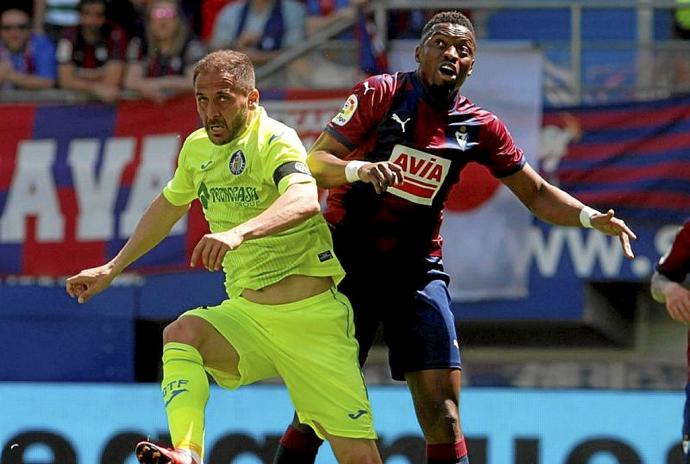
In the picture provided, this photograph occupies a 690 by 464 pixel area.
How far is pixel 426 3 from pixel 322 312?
5172 mm

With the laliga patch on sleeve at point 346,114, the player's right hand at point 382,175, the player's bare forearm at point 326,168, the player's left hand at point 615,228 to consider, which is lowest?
the player's left hand at point 615,228

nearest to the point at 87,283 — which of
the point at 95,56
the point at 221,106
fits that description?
the point at 221,106

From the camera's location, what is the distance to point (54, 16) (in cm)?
1222

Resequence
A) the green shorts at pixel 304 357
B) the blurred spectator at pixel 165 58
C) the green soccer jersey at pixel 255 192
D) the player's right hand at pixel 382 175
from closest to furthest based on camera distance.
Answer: the player's right hand at pixel 382 175, the green soccer jersey at pixel 255 192, the green shorts at pixel 304 357, the blurred spectator at pixel 165 58

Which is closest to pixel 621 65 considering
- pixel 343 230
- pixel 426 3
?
pixel 426 3

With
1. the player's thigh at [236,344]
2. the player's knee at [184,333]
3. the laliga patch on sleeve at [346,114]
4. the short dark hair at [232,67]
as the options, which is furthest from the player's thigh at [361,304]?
the short dark hair at [232,67]

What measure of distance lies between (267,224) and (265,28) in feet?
19.0

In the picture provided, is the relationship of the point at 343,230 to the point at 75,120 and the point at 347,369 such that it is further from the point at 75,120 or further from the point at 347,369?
the point at 75,120

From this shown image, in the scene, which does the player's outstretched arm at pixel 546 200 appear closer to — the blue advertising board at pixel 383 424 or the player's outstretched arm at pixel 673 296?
the player's outstretched arm at pixel 673 296

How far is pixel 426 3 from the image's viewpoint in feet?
36.4

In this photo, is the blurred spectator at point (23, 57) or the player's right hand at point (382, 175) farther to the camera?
the blurred spectator at point (23, 57)

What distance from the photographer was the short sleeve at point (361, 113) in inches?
256

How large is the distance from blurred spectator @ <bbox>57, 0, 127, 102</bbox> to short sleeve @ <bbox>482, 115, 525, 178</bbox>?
5.17m

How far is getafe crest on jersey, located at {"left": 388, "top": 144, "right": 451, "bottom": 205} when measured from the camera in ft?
21.6
